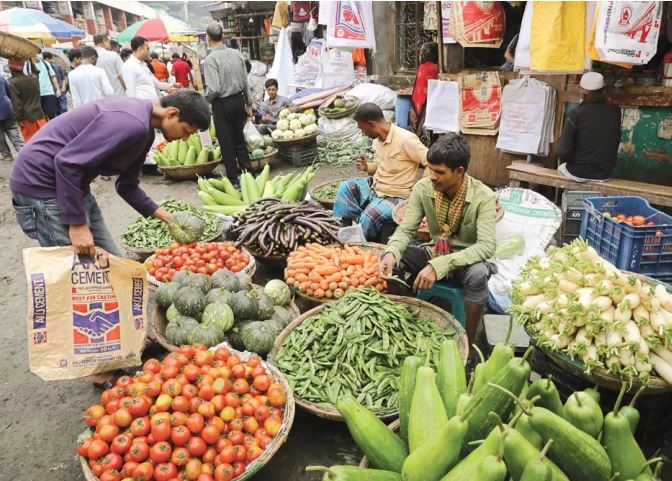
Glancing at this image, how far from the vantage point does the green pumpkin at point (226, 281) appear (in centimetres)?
354

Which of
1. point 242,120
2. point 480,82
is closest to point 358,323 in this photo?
point 480,82

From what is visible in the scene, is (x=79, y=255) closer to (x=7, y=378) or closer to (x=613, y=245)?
(x=7, y=378)

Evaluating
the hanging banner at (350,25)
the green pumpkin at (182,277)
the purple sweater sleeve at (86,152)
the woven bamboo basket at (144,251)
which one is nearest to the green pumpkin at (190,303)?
the green pumpkin at (182,277)

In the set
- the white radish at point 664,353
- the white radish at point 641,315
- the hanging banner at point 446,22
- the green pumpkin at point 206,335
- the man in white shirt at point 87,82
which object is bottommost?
the green pumpkin at point 206,335

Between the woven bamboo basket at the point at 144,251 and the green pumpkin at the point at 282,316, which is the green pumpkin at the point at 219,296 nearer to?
the green pumpkin at the point at 282,316

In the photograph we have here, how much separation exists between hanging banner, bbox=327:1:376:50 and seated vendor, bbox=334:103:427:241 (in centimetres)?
391

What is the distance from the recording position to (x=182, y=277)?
3.63m

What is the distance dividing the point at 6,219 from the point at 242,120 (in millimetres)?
3798

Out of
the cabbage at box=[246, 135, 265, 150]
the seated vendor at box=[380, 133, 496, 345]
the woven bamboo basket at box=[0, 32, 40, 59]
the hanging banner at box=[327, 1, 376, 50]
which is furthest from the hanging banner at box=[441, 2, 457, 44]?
the woven bamboo basket at box=[0, 32, 40, 59]

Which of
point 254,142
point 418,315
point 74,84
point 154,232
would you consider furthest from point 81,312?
point 74,84

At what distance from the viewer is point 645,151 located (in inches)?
208

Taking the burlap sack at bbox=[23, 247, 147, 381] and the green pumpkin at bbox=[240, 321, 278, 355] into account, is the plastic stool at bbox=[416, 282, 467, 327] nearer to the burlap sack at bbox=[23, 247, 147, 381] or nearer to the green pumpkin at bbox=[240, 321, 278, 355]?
the green pumpkin at bbox=[240, 321, 278, 355]

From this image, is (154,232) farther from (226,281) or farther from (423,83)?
(423,83)

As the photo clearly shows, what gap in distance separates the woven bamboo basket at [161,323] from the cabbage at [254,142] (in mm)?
5364
